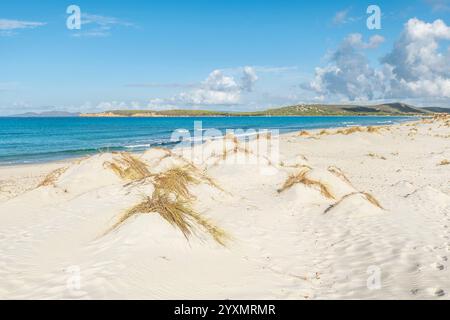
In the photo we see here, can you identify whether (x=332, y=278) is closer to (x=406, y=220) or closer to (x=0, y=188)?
(x=406, y=220)

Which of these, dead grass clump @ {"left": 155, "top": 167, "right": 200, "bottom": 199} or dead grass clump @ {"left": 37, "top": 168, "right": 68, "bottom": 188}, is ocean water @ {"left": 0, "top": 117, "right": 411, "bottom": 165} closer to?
dead grass clump @ {"left": 37, "top": 168, "right": 68, "bottom": 188}

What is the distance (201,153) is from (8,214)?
13128 millimetres

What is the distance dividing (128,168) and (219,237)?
839 centimetres

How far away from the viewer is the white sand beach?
641 centimetres

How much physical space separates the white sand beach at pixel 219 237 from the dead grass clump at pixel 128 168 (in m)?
0.05

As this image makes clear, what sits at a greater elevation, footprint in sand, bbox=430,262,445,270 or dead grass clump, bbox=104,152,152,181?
dead grass clump, bbox=104,152,152,181

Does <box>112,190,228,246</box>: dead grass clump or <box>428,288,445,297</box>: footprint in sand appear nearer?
<box>428,288,445,297</box>: footprint in sand

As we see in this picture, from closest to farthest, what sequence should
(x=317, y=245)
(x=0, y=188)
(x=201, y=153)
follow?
(x=317, y=245)
(x=0, y=188)
(x=201, y=153)

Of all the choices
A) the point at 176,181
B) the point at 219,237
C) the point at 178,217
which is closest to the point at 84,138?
the point at 176,181

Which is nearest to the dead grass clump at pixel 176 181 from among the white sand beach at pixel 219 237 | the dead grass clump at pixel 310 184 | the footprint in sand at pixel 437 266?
the white sand beach at pixel 219 237

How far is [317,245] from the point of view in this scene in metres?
9.29

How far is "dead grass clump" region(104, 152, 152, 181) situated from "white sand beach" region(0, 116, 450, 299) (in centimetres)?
5

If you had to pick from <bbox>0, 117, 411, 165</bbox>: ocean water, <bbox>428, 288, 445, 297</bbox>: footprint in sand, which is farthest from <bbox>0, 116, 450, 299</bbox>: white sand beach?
<bbox>0, 117, 411, 165</bbox>: ocean water
